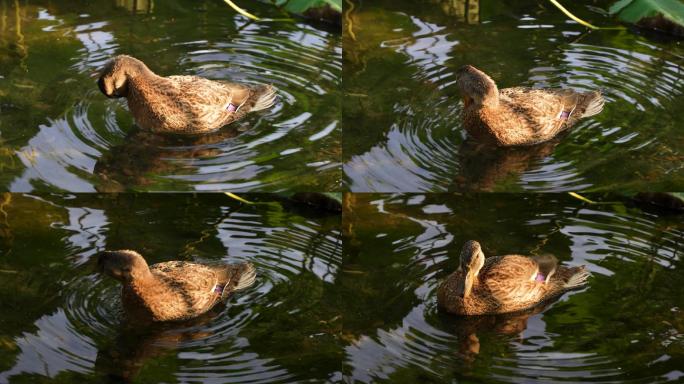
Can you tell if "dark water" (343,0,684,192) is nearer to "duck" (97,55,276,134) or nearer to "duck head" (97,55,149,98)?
"duck" (97,55,276,134)

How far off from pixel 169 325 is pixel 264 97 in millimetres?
1745

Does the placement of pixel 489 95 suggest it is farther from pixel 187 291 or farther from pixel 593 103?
pixel 187 291

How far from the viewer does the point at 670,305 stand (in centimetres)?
671

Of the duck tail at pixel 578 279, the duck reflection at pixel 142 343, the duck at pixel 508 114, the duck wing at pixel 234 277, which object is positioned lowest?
the duck reflection at pixel 142 343

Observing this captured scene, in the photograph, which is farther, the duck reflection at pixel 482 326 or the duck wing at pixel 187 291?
the duck wing at pixel 187 291

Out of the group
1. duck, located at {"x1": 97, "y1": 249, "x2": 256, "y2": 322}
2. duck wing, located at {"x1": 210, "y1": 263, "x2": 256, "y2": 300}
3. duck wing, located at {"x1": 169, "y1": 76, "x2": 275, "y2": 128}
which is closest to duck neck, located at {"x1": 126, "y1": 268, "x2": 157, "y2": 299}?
duck, located at {"x1": 97, "y1": 249, "x2": 256, "y2": 322}

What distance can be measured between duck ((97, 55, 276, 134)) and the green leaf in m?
2.68

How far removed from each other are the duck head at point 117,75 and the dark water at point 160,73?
0.16 m

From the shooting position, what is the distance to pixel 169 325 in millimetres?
6613

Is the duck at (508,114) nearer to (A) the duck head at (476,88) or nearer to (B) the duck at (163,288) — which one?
(A) the duck head at (476,88)

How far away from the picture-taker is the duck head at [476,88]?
24.6 feet

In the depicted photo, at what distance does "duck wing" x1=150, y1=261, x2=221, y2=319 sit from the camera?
6.69 metres

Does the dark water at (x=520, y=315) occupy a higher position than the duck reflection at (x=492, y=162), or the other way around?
the duck reflection at (x=492, y=162)

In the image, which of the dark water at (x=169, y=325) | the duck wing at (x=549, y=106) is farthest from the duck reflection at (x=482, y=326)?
the duck wing at (x=549, y=106)
